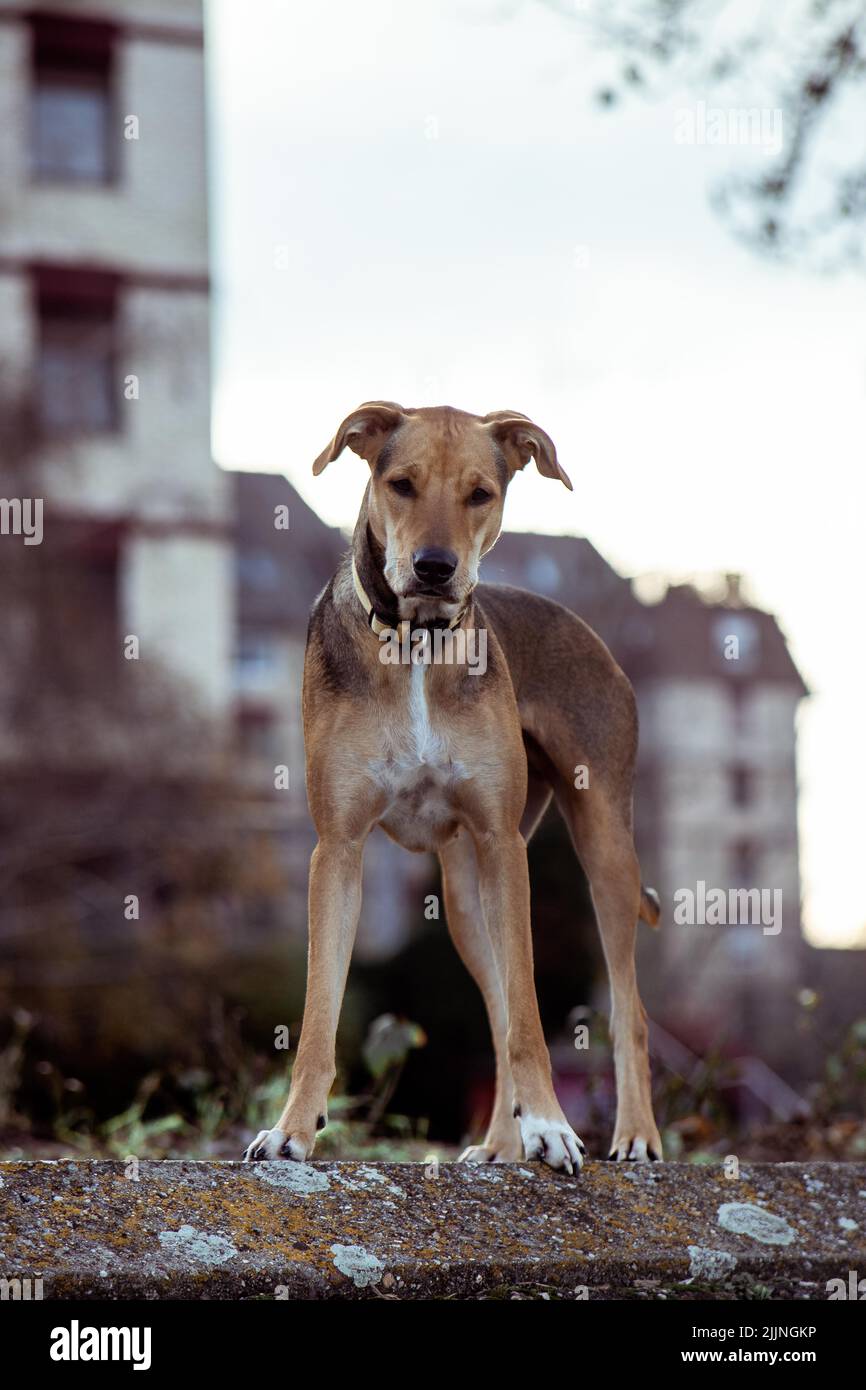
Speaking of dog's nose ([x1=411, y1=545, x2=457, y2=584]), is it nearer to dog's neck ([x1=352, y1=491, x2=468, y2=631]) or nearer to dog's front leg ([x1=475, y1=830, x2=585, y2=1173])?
dog's neck ([x1=352, y1=491, x2=468, y2=631])

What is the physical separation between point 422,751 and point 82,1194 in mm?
1549

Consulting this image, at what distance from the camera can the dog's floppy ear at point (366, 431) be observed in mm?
5383

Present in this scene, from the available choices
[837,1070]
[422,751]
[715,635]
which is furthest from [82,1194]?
[715,635]

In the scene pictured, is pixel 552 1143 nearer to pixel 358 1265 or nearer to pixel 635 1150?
pixel 635 1150

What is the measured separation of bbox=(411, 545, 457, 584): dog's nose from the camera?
4996mm

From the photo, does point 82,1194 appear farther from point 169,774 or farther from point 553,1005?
point 169,774

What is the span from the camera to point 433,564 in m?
5.00

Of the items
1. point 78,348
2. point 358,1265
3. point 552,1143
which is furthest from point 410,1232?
point 78,348

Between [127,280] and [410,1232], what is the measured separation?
3566 cm

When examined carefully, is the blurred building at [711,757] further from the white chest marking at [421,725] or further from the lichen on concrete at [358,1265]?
the lichen on concrete at [358,1265]

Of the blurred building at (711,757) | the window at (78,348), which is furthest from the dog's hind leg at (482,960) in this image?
the window at (78,348)

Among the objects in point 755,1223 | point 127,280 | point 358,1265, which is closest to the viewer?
point 358,1265
